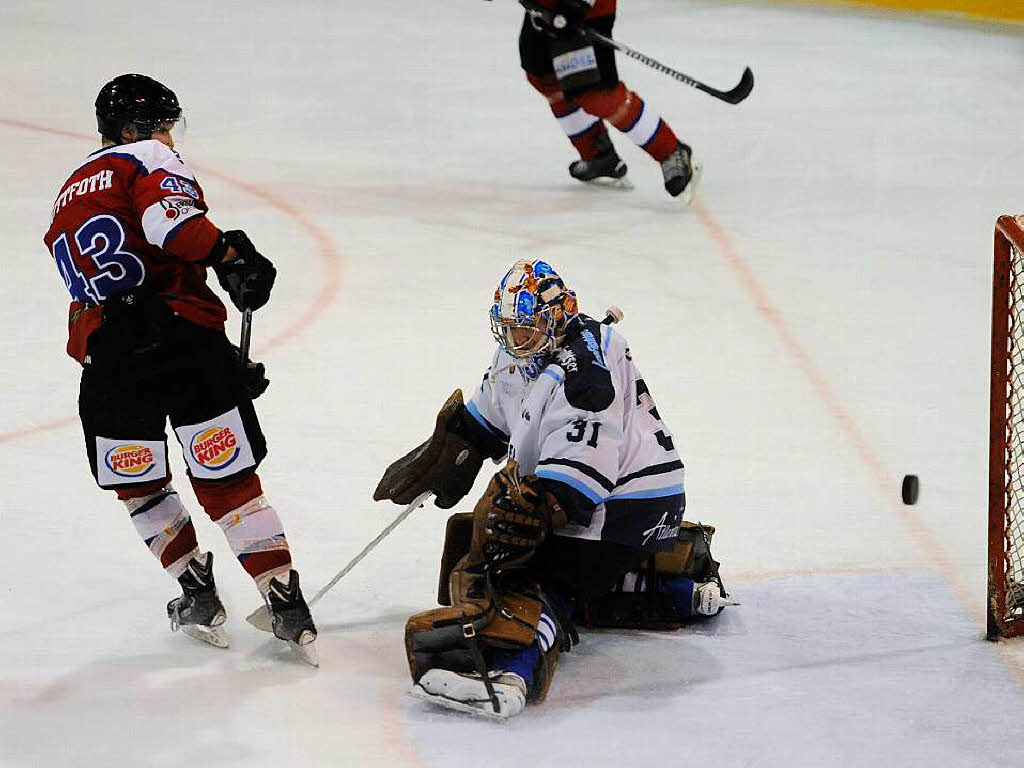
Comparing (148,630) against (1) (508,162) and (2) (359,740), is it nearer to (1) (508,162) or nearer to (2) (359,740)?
(2) (359,740)

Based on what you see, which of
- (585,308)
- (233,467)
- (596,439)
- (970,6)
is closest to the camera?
(596,439)

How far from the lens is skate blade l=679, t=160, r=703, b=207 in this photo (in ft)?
20.7

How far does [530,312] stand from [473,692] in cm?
68

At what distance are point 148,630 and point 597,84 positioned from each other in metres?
3.55

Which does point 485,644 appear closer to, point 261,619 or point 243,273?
point 261,619

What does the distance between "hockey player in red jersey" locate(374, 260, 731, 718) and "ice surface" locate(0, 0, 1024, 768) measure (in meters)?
0.09

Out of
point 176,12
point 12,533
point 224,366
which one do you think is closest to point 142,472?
point 224,366

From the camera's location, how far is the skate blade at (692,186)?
20.7ft

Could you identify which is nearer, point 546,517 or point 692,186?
point 546,517

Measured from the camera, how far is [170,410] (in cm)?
295

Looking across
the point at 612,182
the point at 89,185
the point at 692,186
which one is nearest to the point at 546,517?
the point at 89,185

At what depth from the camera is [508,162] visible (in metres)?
6.97

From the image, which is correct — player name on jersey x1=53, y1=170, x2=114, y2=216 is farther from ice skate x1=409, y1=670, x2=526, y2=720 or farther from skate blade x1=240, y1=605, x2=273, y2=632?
ice skate x1=409, y1=670, x2=526, y2=720

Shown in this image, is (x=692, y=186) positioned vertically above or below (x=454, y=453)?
above
